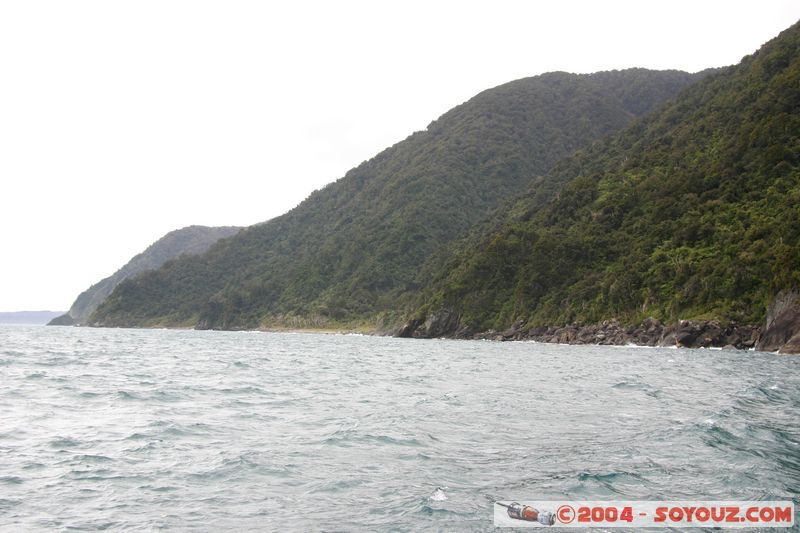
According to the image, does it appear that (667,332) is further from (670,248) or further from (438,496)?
(438,496)

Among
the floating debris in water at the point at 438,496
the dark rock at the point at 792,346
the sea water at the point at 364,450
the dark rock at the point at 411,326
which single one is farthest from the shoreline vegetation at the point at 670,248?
the floating debris in water at the point at 438,496

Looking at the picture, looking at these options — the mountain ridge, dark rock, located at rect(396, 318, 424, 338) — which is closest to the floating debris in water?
the mountain ridge

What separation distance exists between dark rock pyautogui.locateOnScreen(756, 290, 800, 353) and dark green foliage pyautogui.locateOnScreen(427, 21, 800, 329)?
2113 millimetres

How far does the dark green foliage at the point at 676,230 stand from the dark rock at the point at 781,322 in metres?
2.11

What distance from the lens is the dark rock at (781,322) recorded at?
66875 mm

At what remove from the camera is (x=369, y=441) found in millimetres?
18688

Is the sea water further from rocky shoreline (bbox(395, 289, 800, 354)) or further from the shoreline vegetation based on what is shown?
the shoreline vegetation

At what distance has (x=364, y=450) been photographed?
17516 millimetres

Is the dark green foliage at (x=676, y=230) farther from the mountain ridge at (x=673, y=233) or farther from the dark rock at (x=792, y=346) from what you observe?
the dark rock at (x=792, y=346)

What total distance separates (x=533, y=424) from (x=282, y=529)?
40.1ft

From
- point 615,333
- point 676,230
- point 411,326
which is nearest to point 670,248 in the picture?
point 676,230

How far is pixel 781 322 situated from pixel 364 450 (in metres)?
64.7

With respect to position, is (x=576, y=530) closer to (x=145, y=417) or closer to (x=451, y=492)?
(x=451, y=492)

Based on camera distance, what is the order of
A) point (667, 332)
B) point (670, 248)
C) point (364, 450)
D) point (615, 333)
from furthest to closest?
point (670, 248)
point (615, 333)
point (667, 332)
point (364, 450)
